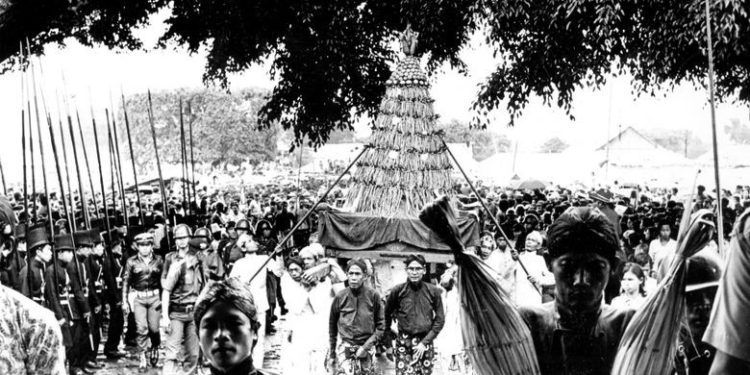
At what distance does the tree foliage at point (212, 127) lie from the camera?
6241 cm

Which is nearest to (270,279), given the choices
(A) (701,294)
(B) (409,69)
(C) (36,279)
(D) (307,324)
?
(D) (307,324)

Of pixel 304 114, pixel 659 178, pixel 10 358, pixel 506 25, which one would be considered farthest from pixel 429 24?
pixel 659 178

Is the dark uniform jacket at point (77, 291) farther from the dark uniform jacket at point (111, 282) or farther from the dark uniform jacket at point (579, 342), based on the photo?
the dark uniform jacket at point (579, 342)

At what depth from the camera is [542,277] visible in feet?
32.4

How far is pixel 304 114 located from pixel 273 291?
7.84 meters

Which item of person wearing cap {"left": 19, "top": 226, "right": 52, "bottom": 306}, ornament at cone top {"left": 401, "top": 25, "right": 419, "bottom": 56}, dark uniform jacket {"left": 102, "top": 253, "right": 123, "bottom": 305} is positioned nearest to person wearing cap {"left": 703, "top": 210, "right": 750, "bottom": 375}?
person wearing cap {"left": 19, "top": 226, "right": 52, "bottom": 306}

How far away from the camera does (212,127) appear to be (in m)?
62.4

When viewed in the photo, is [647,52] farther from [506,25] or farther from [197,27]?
[197,27]

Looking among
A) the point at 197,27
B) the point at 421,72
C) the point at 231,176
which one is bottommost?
the point at 231,176

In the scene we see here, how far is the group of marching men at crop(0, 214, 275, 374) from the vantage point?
9.50m

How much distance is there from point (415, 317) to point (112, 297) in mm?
4575

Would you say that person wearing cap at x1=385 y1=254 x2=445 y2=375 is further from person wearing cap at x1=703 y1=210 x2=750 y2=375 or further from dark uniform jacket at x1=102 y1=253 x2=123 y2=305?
person wearing cap at x1=703 y1=210 x2=750 y2=375

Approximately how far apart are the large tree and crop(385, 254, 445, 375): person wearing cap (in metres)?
5.02

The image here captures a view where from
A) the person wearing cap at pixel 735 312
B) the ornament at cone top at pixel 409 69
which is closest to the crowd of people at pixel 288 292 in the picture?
the ornament at cone top at pixel 409 69
